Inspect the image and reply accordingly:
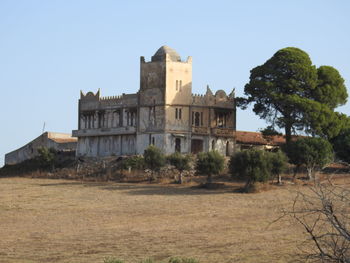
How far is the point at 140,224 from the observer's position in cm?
4150

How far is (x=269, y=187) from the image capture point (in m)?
56.2

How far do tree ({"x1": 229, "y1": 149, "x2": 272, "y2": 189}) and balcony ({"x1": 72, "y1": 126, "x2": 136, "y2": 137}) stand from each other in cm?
1883

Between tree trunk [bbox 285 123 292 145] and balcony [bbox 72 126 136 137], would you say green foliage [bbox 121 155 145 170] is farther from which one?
tree trunk [bbox 285 123 292 145]

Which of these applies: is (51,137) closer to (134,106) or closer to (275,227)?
(134,106)

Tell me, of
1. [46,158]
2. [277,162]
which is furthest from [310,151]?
[46,158]

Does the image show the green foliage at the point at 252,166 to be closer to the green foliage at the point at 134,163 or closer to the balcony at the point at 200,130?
the green foliage at the point at 134,163

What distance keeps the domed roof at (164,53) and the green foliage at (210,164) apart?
14.9 metres

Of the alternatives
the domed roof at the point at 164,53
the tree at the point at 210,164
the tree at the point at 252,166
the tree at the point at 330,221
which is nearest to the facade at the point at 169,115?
the domed roof at the point at 164,53

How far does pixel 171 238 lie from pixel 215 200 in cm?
1512

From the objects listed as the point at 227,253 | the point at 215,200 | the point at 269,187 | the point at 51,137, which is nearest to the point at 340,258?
the point at 227,253

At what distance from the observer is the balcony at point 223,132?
7119 cm

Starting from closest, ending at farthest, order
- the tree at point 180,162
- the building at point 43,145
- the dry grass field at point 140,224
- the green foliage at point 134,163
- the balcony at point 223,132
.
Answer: the dry grass field at point 140,224 < the tree at point 180,162 < the green foliage at point 134,163 < the balcony at point 223,132 < the building at point 43,145

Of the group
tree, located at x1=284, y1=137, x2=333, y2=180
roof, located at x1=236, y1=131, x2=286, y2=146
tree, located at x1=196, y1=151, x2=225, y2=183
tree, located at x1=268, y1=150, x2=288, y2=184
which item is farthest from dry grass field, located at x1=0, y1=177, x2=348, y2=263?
roof, located at x1=236, y1=131, x2=286, y2=146

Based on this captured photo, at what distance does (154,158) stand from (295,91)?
1349 cm
